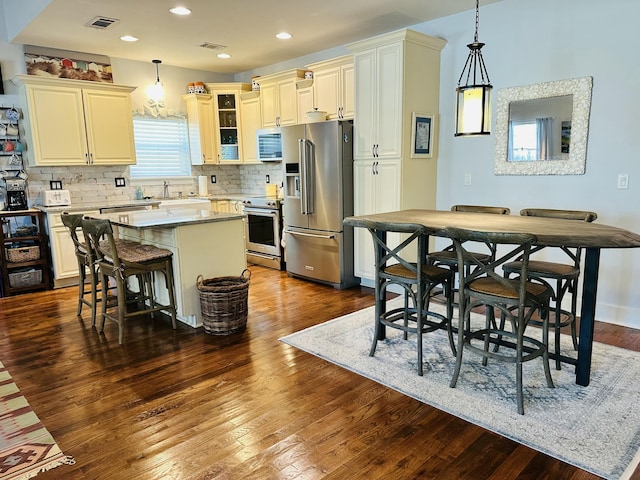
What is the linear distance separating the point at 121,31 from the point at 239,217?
96.9 inches

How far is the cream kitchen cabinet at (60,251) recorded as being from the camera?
4723 millimetres

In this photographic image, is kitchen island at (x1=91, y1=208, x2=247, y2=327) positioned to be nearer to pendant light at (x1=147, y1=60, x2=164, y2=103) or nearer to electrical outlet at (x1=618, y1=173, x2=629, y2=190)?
pendant light at (x1=147, y1=60, x2=164, y2=103)

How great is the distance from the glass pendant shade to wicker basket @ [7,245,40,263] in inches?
180

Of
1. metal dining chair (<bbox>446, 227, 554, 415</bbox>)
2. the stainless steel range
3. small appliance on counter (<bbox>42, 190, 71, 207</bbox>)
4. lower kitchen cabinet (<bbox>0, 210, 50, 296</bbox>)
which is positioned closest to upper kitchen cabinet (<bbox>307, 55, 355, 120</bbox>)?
the stainless steel range

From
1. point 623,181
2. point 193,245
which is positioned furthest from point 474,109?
point 193,245

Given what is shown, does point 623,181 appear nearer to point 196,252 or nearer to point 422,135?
point 422,135

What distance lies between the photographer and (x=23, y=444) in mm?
2066

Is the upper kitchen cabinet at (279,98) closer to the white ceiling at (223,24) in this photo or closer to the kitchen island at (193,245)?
the white ceiling at (223,24)

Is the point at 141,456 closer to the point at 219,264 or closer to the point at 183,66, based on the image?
the point at 219,264

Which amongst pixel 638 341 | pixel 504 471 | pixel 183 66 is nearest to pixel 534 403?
pixel 504 471

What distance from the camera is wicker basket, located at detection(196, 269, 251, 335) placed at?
10.8 feet

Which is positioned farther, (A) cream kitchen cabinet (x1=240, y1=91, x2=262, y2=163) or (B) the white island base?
(A) cream kitchen cabinet (x1=240, y1=91, x2=262, y2=163)

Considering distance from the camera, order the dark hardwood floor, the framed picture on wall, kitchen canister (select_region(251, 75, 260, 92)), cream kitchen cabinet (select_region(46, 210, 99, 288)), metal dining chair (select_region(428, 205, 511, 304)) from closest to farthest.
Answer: the dark hardwood floor, metal dining chair (select_region(428, 205, 511, 304)), the framed picture on wall, cream kitchen cabinet (select_region(46, 210, 99, 288)), kitchen canister (select_region(251, 75, 260, 92))

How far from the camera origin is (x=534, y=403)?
90.4 inches
